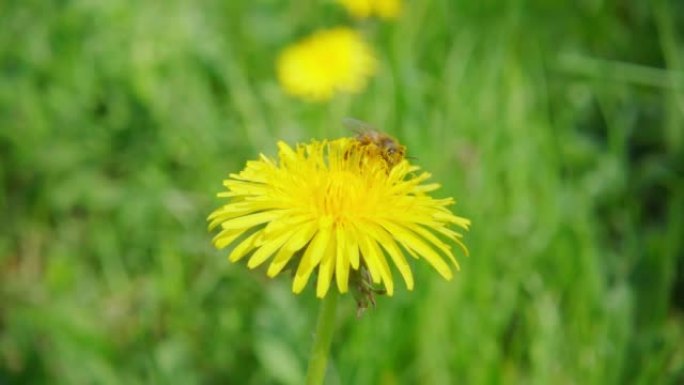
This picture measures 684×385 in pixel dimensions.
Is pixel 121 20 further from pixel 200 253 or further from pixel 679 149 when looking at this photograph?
pixel 679 149

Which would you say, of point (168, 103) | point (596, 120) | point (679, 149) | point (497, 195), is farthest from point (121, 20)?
point (679, 149)

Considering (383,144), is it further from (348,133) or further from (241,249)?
(348,133)

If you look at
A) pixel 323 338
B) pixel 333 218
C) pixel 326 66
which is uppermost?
pixel 326 66

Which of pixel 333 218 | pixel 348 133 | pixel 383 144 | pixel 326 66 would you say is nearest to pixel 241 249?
pixel 333 218

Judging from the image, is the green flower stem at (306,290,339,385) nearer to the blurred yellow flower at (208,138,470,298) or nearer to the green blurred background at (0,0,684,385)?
the blurred yellow flower at (208,138,470,298)

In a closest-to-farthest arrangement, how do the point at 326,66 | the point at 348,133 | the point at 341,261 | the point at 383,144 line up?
the point at 341,261, the point at 383,144, the point at 348,133, the point at 326,66

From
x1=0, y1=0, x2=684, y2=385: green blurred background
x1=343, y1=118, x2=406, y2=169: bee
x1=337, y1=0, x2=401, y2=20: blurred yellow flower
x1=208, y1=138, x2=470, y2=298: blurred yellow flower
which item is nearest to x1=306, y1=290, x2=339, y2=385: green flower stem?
x1=208, y1=138, x2=470, y2=298: blurred yellow flower
